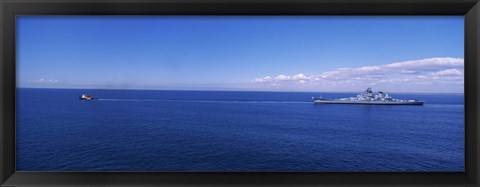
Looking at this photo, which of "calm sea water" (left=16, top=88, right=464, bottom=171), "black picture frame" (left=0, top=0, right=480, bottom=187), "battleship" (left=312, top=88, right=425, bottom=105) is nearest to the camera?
"black picture frame" (left=0, top=0, right=480, bottom=187)

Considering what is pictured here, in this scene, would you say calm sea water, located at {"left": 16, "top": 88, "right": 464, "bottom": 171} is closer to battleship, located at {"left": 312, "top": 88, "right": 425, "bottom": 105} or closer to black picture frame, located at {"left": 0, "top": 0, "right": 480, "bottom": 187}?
battleship, located at {"left": 312, "top": 88, "right": 425, "bottom": 105}

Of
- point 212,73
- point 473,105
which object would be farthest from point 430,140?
point 473,105

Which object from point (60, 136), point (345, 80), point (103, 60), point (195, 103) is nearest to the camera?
point (60, 136)

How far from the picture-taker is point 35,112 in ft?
40.4

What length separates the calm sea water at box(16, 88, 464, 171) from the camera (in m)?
7.76

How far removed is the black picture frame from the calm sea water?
15.7 ft

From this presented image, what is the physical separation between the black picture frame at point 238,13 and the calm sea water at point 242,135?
15.7ft

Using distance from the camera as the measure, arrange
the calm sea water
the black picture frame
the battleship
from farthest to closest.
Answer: the battleship < the calm sea water < the black picture frame

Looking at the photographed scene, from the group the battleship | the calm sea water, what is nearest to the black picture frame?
the calm sea water

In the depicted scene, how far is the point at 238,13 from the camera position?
79 centimetres

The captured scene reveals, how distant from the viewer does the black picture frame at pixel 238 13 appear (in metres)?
0.76

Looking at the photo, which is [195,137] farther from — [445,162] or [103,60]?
[445,162]

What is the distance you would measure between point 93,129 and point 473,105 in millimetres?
14706

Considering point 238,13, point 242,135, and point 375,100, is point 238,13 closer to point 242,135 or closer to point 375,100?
point 242,135
